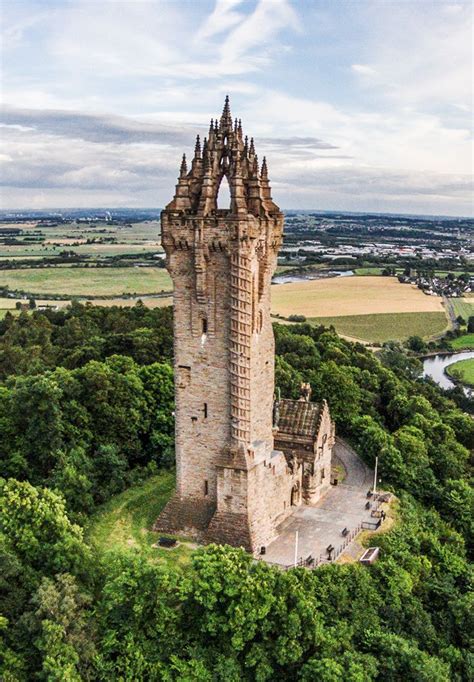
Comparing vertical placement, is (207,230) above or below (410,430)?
above

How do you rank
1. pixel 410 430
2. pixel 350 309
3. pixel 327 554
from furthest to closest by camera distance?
pixel 350 309
pixel 410 430
pixel 327 554

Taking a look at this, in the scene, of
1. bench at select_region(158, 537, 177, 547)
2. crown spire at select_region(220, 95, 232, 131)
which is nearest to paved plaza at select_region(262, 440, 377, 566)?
bench at select_region(158, 537, 177, 547)

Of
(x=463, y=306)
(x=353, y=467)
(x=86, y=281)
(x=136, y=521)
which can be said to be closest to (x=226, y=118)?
(x=136, y=521)

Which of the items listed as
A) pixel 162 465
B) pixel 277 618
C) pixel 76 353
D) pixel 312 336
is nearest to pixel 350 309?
pixel 312 336

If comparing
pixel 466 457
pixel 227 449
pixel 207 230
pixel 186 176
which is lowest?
pixel 466 457

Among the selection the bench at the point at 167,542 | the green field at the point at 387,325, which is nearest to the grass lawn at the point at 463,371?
the green field at the point at 387,325

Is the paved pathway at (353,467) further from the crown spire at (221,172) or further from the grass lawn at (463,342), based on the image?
the grass lawn at (463,342)

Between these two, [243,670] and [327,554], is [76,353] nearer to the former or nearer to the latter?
[327,554]

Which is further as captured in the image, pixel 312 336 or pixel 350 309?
pixel 350 309
